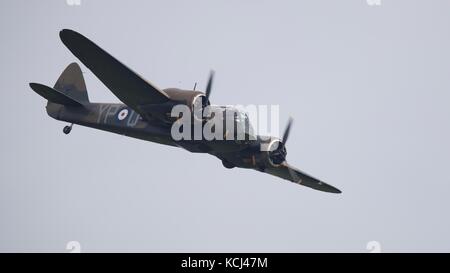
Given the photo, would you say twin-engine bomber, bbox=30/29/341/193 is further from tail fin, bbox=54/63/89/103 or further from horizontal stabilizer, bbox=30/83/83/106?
tail fin, bbox=54/63/89/103

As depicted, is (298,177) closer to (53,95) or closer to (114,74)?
(114,74)

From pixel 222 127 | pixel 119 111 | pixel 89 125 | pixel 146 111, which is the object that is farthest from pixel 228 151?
pixel 89 125

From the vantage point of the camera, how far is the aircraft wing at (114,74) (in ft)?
66.5

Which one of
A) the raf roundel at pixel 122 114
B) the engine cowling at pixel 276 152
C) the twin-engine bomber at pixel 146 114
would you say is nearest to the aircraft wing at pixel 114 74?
the twin-engine bomber at pixel 146 114

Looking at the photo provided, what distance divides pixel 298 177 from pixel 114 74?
984cm

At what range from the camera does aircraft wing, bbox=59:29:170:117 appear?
20266 mm

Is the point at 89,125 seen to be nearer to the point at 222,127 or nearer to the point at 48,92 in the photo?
the point at 48,92

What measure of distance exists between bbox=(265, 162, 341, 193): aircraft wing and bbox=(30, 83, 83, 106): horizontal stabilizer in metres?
8.81

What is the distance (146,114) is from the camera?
22.8 meters

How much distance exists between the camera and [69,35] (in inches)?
785

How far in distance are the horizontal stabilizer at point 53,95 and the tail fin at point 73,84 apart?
1592 millimetres

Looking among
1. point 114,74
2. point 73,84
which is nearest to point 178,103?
point 114,74

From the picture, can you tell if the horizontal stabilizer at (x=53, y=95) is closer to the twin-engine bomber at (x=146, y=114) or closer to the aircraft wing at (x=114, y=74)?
the twin-engine bomber at (x=146, y=114)

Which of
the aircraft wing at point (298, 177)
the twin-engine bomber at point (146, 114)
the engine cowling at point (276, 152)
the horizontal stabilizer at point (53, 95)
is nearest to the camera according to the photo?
the twin-engine bomber at point (146, 114)
